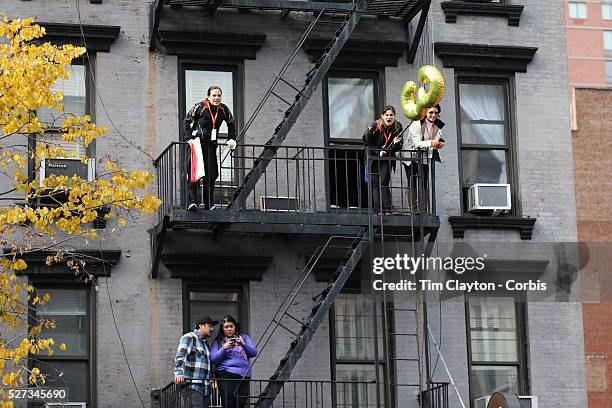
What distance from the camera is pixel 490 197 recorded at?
22625mm

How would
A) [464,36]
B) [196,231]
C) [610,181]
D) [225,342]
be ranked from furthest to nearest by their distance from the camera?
[610,181] < [464,36] < [196,231] < [225,342]

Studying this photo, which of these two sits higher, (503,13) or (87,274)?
(503,13)

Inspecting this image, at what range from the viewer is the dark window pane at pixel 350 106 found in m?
22.9

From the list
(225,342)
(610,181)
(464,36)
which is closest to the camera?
(225,342)

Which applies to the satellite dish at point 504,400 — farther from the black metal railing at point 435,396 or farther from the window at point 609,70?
the window at point 609,70

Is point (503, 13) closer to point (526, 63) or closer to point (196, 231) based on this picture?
point (526, 63)

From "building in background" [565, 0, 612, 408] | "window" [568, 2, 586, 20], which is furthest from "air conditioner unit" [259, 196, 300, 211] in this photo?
"window" [568, 2, 586, 20]

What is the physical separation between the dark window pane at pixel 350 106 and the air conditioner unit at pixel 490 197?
201 cm

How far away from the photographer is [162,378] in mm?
21000

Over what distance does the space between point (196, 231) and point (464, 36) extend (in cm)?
552

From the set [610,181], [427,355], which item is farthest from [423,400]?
[610,181]

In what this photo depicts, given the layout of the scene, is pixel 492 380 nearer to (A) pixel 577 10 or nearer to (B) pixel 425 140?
(B) pixel 425 140

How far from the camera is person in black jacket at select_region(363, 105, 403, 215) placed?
70.7ft

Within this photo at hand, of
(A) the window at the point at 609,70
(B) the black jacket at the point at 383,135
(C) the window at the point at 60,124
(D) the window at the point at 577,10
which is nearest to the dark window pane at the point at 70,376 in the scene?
(C) the window at the point at 60,124
